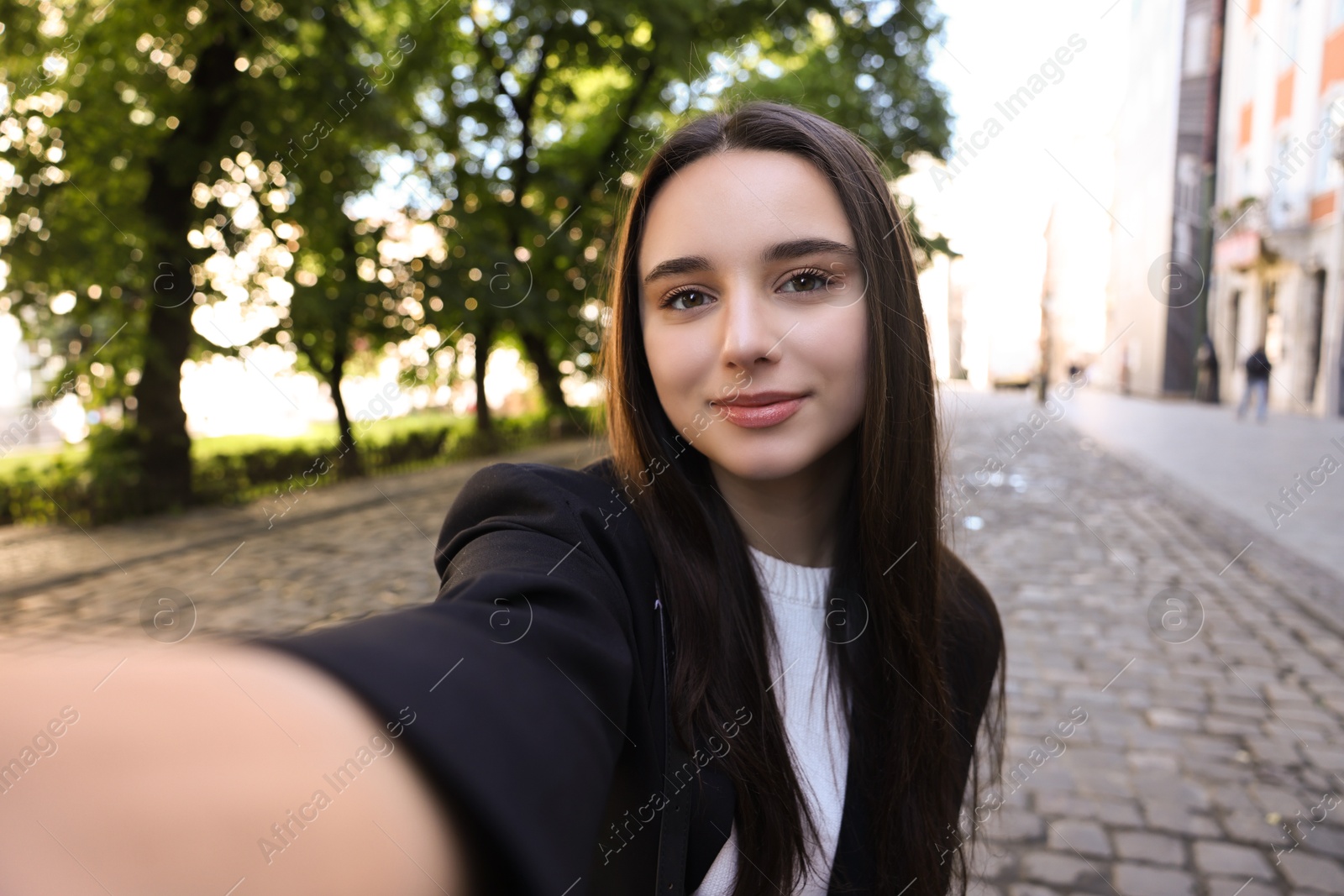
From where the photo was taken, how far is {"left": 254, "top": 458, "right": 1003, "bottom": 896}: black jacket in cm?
75

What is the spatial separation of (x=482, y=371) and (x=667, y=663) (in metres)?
18.0

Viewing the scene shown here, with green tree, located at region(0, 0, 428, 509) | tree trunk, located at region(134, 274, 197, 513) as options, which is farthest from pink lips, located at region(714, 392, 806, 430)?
tree trunk, located at region(134, 274, 197, 513)

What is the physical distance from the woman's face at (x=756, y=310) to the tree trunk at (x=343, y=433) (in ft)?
45.8

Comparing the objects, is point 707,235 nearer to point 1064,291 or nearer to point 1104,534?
point 1104,534

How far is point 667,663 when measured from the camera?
1.27 metres

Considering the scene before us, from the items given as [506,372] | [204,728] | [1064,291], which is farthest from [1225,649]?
[1064,291]

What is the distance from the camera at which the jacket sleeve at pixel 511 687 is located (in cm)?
75

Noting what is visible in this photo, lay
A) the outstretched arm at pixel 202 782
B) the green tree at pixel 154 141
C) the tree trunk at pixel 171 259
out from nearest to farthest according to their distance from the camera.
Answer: the outstretched arm at pixel 202 782 < the green tree at pixel 154 141 < the tree trunk at pixel 171 259

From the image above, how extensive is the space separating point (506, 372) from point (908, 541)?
23.0 meters

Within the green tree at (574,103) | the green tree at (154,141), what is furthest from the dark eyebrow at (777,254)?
the green tree at (154,141)

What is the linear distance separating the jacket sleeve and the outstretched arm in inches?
1.1

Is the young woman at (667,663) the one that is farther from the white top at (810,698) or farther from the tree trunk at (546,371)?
the tree trunk at (546,371)

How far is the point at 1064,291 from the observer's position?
37500mm

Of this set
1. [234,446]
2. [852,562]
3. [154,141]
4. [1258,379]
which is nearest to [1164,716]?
[852,562]
